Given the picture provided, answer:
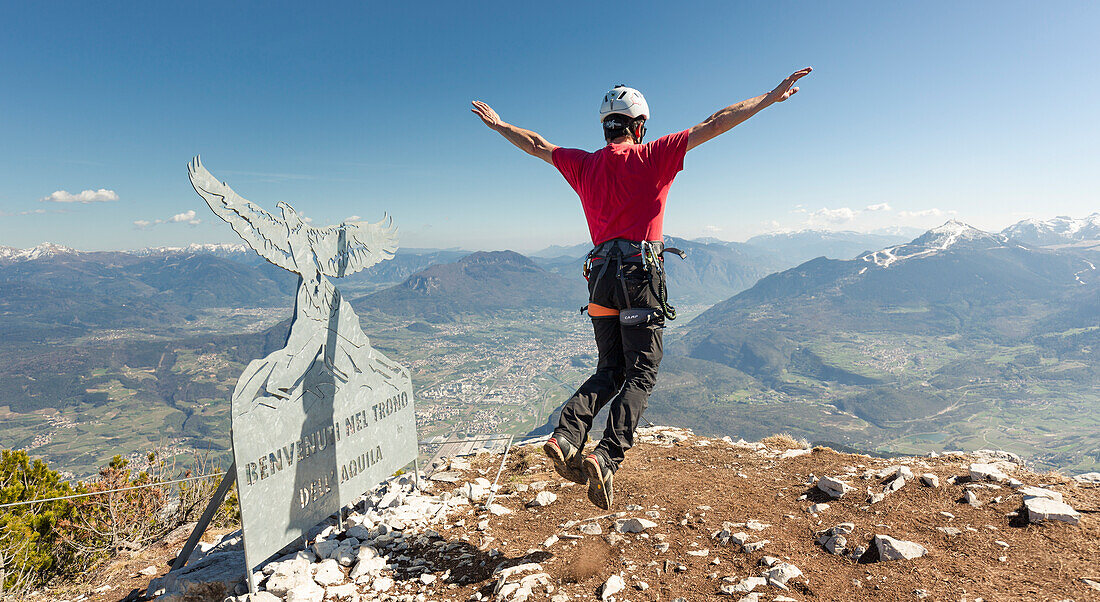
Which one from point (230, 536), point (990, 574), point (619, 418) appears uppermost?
point (619, 418)

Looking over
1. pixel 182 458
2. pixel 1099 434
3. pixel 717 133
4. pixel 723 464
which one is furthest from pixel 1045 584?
pixel 1099 434

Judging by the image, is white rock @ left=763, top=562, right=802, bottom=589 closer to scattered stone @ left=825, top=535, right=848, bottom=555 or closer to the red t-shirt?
scattered stone @ left=825, top=535, right=848, bottom=555

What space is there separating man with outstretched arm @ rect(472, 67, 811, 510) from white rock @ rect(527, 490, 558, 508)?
2.38 metres

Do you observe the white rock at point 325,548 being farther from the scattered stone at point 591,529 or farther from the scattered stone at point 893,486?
the scattered stone at point 893,486

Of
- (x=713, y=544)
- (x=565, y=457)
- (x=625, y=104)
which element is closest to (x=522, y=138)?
(x=625, y=104)

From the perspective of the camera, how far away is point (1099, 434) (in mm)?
168125

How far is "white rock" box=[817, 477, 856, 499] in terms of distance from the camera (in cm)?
532

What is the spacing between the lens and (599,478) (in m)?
3.86

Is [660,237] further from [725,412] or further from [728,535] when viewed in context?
[725,412]

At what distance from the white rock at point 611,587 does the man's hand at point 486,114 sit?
4587 mm

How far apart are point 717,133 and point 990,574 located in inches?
154

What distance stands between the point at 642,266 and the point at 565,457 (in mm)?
1799

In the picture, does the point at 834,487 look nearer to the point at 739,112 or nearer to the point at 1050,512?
the point at 1050,512

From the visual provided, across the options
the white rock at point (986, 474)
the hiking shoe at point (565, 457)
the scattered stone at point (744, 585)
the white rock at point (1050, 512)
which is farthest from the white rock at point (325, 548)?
the white rock at point (986, 474)
